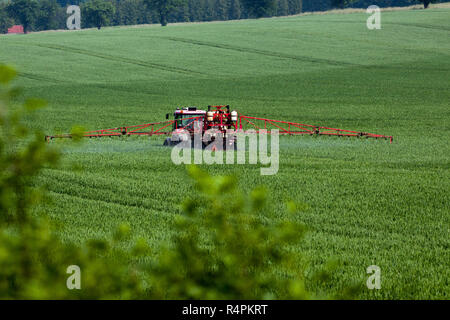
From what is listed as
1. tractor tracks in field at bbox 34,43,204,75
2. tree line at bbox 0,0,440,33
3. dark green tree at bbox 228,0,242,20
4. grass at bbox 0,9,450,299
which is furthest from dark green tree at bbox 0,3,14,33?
tractor tracks in field at bbox 34,43,204,75

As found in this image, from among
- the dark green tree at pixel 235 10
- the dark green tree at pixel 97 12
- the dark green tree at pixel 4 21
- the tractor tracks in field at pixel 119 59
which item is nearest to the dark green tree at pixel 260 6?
the dark green tree at pixel 97 12

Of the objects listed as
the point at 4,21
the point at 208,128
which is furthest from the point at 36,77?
Result: the point at 4,21

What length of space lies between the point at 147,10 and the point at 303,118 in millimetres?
136994

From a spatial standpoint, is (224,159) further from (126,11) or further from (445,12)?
(126,11)

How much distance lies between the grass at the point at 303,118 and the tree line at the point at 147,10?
1836 inches

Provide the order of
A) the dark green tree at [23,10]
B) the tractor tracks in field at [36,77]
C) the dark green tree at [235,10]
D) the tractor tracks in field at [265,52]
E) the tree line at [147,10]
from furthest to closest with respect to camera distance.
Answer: the dark green tree at [235,10]
the dark green tree at [23,10]
the tree line at [147,10]
the tractor tracks in field at [265,52]
the tractor tracks in field at [36,77]

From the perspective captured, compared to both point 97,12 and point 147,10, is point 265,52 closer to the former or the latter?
point 97,12

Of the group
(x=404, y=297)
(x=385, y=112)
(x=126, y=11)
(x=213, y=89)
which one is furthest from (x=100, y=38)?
(x=126, y=11)

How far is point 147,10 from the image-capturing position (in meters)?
165

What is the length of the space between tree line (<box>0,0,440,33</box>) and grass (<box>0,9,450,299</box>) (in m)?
46.6

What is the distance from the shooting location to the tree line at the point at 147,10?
135 metres

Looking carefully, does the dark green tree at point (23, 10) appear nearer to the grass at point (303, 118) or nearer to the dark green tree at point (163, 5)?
the dark green tree at point (163, 5)

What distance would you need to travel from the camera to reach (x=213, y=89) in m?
46.8

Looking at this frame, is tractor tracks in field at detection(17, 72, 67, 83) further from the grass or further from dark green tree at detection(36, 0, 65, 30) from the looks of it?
dark green tree at detection(36, 0, 65, 30)
